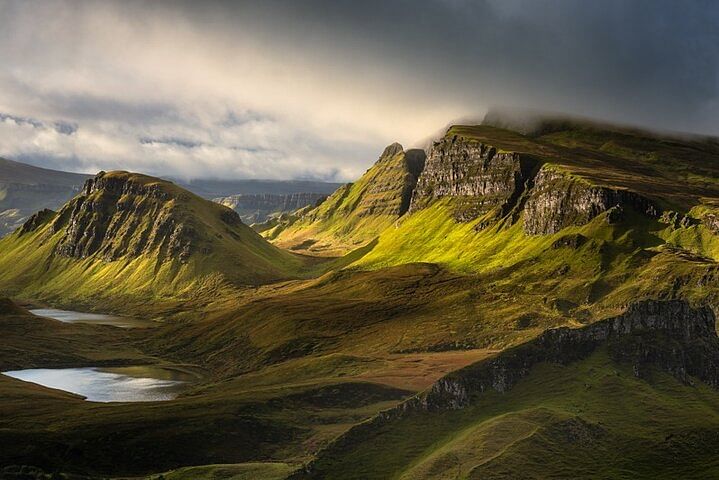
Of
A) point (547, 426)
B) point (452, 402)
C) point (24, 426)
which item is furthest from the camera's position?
point (24, 426)

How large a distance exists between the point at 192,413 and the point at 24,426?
44834 millimetres

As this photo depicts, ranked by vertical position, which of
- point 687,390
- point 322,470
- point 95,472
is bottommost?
point 95,472

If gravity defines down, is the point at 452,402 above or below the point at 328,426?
above

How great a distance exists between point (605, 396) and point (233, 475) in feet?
325

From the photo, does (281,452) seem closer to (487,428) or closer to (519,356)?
(487,428)

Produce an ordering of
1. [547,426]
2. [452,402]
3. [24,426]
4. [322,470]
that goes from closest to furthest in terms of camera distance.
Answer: [322,470], [547,426], [452,402], [24,426]

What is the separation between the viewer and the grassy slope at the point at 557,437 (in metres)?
145

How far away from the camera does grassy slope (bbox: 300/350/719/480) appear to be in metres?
145

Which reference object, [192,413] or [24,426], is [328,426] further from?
[24,426]

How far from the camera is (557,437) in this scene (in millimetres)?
157000

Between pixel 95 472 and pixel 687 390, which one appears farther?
pixel 687 390

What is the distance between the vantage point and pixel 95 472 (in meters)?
169

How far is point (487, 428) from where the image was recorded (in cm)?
15725

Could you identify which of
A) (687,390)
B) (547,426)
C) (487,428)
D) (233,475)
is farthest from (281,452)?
(687,390)
